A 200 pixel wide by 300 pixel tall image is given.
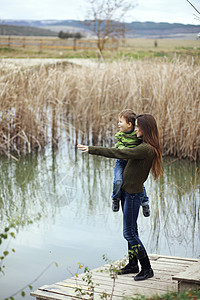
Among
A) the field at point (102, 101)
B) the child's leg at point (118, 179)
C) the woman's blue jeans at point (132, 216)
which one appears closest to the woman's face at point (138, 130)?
the child's leg at point (118, 179)

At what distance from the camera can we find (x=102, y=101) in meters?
8.20

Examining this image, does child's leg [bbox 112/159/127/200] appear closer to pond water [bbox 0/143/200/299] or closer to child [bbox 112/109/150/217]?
child [bbox 112/109/150/217]

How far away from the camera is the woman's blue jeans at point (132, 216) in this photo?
10.6 ft

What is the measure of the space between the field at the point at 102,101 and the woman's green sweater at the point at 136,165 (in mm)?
4147

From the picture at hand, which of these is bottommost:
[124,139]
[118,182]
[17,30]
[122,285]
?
[122,285]

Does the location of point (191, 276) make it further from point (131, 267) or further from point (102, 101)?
point (102, 101)

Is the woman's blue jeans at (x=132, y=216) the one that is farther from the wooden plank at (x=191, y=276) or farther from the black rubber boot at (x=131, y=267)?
the wooden plank at (x=191, y=276)

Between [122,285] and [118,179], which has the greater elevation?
[118,179]

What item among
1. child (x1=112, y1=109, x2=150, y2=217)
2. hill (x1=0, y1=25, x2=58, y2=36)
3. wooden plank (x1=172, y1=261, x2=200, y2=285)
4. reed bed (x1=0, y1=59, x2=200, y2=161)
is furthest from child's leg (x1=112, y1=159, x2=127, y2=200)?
hill (x1=0, y1=25, x2=58, y2=36)

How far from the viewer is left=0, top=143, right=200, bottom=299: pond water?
399 cm

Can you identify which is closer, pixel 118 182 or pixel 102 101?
pixel 118 182

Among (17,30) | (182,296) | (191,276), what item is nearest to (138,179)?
(191,276)

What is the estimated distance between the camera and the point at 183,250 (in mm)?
4266

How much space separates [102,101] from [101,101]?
35 mm
